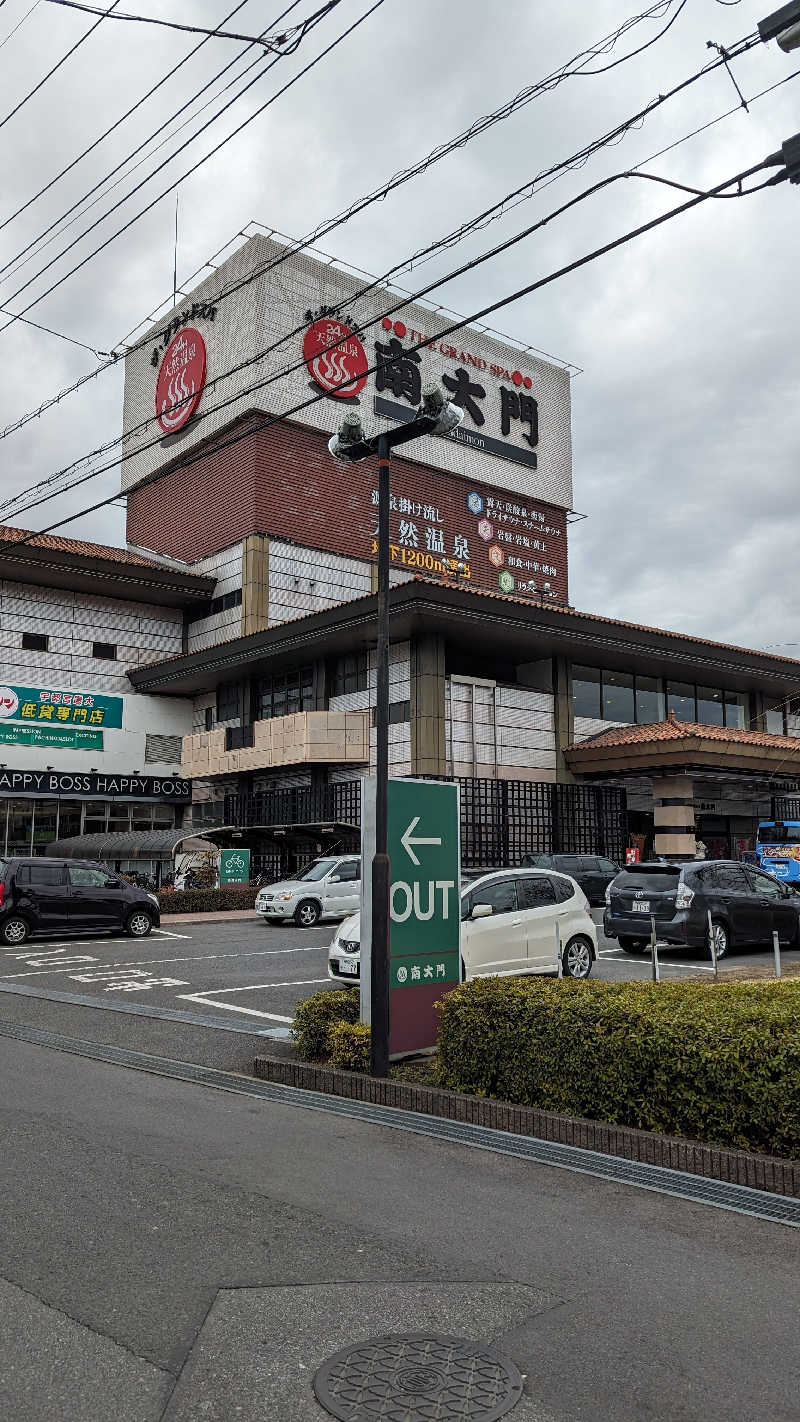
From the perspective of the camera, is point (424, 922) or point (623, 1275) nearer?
point (623, 1275)

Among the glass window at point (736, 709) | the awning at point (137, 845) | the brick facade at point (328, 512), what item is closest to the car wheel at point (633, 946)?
the awning at point (137, 845)

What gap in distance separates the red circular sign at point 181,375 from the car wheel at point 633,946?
33438 millimetres

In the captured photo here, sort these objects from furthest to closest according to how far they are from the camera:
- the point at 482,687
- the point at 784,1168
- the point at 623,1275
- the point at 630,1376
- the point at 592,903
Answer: the point at 482,687 → the point at 592,903 → the point at 784,1168 → the point at 623,1275 → the point at 630,1376

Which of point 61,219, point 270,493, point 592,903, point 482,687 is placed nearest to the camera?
point 61,219

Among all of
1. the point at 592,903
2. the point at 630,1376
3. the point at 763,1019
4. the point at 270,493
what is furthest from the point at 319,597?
the point at 630,1376

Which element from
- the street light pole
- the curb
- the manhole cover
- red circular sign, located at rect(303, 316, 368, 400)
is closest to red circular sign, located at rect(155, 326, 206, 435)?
red circular sign, located at rect(303, 316, 368, 400)

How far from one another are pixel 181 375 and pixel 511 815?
25.8 meters

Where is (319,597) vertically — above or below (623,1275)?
above

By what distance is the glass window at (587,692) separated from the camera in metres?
39.9

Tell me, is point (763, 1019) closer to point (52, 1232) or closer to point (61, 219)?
point (52, 1232)

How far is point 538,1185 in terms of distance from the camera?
6289mm

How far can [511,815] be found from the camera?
3553 centimetres

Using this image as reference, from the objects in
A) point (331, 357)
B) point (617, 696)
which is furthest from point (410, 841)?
point (331, 357)

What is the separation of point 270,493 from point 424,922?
36128 millimetres
